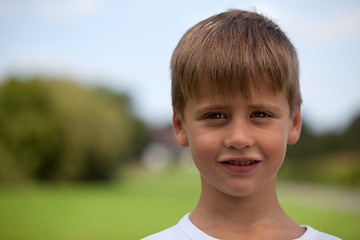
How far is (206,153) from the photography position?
1.83m

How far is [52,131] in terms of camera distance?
27.0 m

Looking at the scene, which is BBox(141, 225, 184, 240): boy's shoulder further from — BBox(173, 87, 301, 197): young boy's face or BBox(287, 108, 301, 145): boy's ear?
BBox(287, 108, 301, 145): boy's ear

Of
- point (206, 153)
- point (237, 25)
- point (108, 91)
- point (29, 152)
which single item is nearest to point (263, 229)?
point (206, 153)

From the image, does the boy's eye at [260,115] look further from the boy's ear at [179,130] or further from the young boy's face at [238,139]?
the boy's ear at [179,130]

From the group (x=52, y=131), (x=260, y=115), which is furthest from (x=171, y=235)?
(x=52, y=131)

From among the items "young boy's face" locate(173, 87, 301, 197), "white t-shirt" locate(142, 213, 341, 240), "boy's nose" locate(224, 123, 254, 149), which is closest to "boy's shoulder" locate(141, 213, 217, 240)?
"white t-shirt" locate(142, 213, 341, 240)

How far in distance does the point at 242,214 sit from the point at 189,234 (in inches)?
11.0

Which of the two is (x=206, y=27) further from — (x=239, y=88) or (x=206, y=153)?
(x=206, y=153)

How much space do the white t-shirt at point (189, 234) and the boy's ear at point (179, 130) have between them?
1.28 feet

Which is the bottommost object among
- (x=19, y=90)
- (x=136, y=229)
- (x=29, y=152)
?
(x=136, y=229)

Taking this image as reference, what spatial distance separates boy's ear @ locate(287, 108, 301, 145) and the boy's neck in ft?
0.81

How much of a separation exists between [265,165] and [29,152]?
2679 cm

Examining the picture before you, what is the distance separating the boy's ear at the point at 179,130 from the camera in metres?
2.04

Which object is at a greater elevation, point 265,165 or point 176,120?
point 176,120
